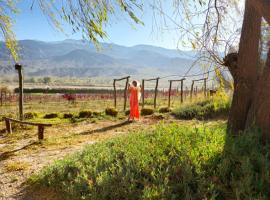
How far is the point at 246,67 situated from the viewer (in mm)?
5328

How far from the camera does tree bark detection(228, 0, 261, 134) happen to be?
5.26m

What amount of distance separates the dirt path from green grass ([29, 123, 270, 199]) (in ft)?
1.66

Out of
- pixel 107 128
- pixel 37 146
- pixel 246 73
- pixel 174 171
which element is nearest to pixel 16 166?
pixel 37 146

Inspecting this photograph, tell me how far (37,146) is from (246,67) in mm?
5330

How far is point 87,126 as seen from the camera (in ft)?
38.9

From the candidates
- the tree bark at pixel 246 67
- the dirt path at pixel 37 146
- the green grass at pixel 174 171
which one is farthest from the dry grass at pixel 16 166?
the tree bark at pixel 246 67

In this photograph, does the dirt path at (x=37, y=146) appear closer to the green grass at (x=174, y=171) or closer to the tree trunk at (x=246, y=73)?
the green grass at (x=174, y=171)

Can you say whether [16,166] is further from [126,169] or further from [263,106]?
[263,106]

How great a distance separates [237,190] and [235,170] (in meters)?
0.56

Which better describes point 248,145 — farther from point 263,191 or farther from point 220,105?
point 220,105

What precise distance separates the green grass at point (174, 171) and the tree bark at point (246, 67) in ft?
1.82

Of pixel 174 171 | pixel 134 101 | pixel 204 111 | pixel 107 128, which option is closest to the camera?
pixel 174 171

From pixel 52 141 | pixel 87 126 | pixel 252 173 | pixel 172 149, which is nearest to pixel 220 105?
pixel 87 126

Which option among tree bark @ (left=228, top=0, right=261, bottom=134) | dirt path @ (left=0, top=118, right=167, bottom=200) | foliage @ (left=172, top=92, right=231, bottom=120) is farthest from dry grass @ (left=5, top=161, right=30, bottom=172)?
foliage @ (left=172, top=92, right=231, bottom=120)
